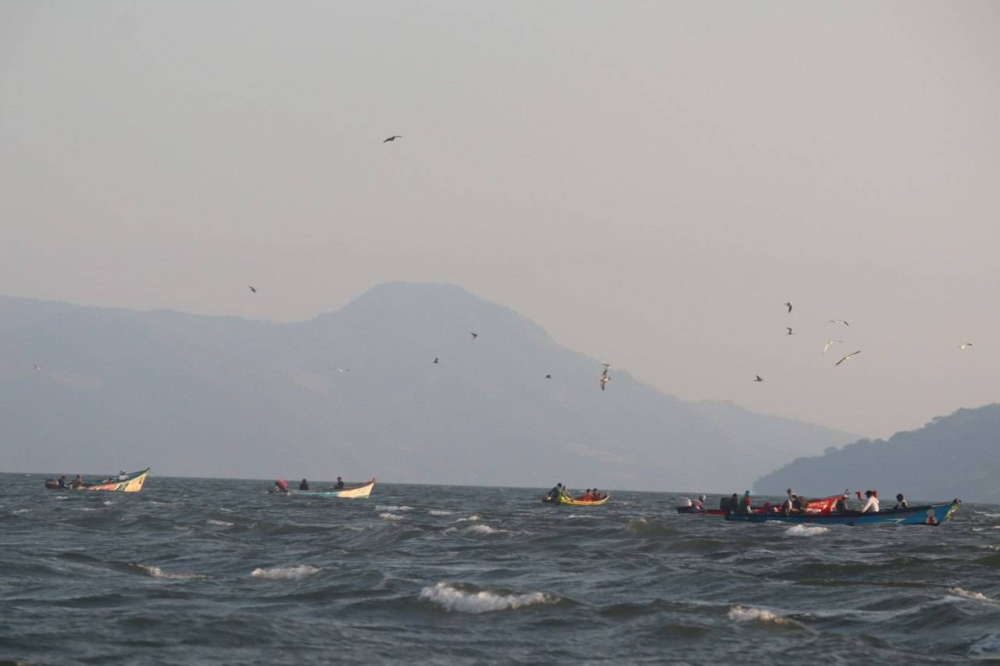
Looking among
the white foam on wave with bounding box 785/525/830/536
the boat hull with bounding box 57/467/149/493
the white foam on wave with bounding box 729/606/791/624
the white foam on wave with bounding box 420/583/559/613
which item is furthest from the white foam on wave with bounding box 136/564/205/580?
the boat hull with bounding box 57/467/149/493

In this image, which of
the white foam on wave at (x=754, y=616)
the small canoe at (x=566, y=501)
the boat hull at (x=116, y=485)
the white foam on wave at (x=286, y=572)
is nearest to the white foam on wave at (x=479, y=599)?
the white foam on wave at (x=754, y=616)

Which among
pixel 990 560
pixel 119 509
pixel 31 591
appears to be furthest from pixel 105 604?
pixel 119 509

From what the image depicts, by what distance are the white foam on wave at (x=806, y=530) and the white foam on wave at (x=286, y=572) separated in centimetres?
3161

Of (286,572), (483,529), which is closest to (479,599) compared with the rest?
(286,572)

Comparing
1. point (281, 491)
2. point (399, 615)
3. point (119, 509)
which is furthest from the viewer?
point (281, 491)

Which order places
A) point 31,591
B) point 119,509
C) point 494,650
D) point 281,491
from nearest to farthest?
point 494,650 → point 31,591 → point 119,509 → point 281,491

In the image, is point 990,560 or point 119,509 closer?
point 990,560

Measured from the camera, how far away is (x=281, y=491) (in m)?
123

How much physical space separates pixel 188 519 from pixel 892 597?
4246 cm

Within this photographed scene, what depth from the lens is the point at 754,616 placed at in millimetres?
31578

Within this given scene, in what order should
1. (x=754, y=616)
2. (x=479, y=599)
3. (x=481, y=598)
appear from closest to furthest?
(x=754, y=616)
(x=479, y=599)
(x=481, y=598)

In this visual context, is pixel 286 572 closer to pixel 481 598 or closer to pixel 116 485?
pixel 481 598

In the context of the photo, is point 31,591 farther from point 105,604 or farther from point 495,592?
point 495,592

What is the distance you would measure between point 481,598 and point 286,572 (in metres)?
8.33
